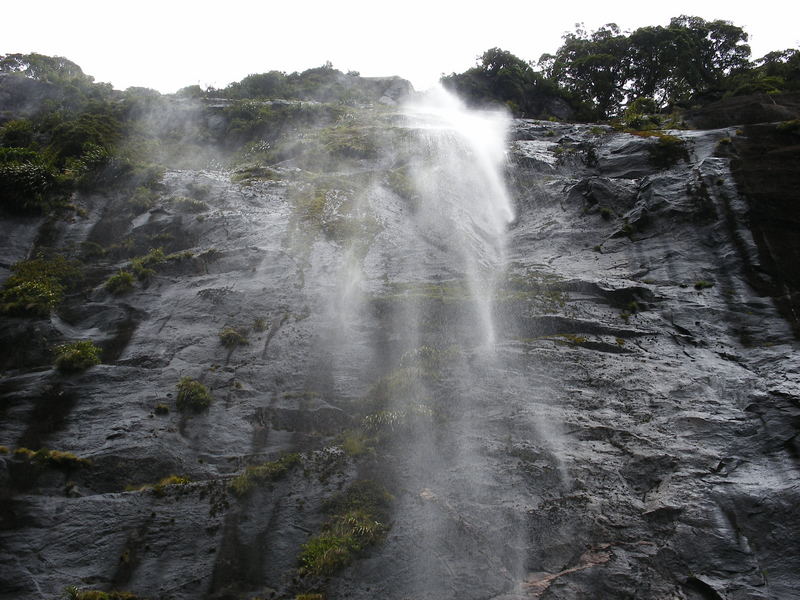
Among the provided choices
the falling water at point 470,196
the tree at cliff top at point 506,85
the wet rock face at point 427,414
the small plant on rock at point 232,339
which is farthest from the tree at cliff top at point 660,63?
the small plant on rock at point 232,339

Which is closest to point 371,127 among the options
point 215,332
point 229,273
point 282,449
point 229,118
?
point 229,118

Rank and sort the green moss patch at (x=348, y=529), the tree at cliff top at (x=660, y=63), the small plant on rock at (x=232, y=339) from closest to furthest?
the green moss patch at (x=348, y=529)
the small plant on rock at (x=232, y=339)
the tree at cliff top at (x=660, y=63)

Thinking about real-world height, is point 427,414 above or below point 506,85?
below

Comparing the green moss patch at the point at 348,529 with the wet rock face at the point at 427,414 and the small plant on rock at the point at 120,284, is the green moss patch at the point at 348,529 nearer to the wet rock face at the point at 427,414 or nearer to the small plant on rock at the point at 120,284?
the wet rock face at the point at 427,414

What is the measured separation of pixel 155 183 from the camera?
23.8 m

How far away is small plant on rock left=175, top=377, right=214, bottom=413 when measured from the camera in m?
13.3

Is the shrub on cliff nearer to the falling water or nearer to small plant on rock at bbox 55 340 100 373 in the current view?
small plant on rock at bbox 55 340 100 373

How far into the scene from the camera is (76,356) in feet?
45.9

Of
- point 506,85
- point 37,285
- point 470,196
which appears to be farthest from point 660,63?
point 37,285

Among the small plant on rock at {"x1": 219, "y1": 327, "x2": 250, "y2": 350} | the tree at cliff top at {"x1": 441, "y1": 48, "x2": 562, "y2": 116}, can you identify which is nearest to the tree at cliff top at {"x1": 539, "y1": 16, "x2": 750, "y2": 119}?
the tree at cliff top at {"x1": 441, "y1": 48, "x2": 562, "y2": 116}

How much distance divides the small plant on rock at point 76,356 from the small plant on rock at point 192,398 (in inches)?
114

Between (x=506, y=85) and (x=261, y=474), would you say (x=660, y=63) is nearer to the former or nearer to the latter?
(x=506, y=85)

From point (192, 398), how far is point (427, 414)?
649 centimetres

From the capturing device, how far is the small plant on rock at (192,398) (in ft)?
43.5
